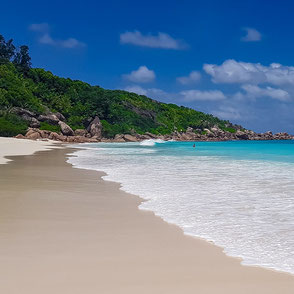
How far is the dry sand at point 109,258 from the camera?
3.34m

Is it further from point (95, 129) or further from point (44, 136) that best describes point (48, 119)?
point (44, 136)

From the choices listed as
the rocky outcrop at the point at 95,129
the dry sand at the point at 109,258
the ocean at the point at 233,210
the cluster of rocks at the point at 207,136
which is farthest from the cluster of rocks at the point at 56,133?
the dry sand at the point at 109,258

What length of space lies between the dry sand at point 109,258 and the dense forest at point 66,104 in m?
52.7

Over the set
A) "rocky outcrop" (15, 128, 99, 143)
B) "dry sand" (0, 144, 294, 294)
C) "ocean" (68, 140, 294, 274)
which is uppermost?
"rocky outcrop" (15, 128, 99, 143)

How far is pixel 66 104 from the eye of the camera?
301 feet

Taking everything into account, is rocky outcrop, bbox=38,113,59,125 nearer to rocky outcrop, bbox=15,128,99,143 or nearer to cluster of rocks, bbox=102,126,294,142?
rocky outcrop, bbox=15,128,99,143

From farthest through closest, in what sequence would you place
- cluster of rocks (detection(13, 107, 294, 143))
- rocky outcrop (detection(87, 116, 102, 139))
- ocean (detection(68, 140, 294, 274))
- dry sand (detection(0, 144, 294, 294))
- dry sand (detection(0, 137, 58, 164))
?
1. rocky outcrop (detection(87, 116, 102, 139))
2. cluster of rocks (detection(13, 107, 294, 143))
3. dry sand (detection(0, 137, 58, 164))
4. ocean (detection(68, 140, 294, 274))
5. dry sand (detection(0, 144, 294, 294))

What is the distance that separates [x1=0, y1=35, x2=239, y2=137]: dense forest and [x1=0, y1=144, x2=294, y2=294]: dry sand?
2073 inches

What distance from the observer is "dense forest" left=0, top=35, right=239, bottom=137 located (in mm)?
74188

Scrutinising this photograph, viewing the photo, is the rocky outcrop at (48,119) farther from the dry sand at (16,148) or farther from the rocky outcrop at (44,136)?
the dry sand at (16,148)

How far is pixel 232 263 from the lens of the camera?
13.2ft

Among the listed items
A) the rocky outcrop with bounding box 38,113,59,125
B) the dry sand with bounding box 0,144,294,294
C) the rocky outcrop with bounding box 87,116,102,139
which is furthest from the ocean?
the rocky outcrop with bounding box 87,116,102,139

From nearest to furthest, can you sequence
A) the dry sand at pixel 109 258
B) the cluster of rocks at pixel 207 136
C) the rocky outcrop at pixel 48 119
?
the dry sand at pixel 109 258 < the rocky outcrop at pixel 48 119 < the cluster of rocks at pixel 207 136

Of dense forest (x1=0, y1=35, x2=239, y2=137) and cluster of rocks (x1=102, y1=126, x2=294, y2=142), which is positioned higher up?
dense forest (x1=0, y1=35, x2=239, y2=137)
